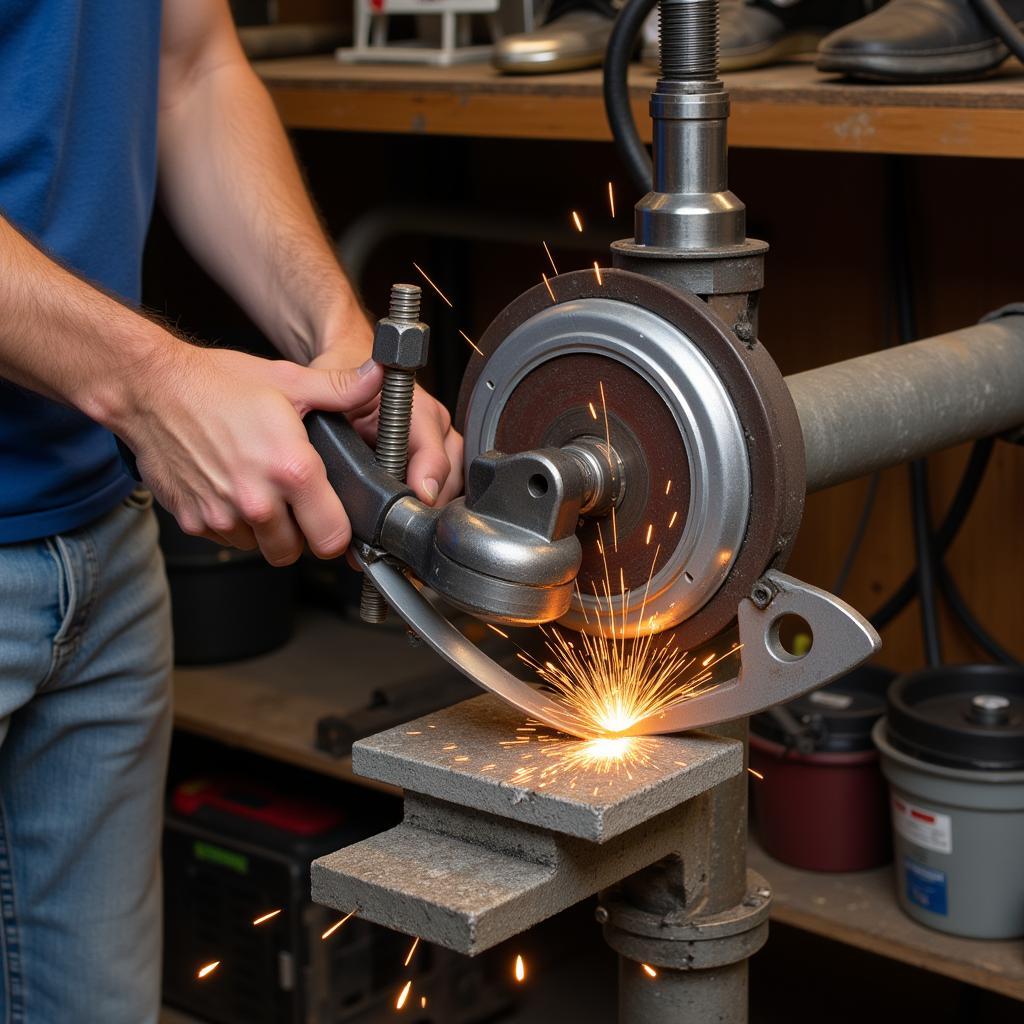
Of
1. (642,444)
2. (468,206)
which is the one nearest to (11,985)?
(642,444)

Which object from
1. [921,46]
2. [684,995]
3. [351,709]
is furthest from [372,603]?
[351,709]

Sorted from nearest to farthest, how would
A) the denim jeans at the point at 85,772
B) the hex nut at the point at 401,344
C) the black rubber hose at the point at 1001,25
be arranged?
the hex nut at the point at 401,344 < the denim jeans at the point at 85,772 < the black rubber hose at the point at 1001,25

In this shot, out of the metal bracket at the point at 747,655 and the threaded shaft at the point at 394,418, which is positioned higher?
the threaded shaft at the point at 394,418

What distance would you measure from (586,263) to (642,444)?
1.41 metres

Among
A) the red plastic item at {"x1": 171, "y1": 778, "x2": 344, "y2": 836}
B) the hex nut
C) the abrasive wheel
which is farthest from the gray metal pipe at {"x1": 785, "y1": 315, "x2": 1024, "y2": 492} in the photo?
the red plastic item at {"x1": 171, "y1": 778, "x2": 344, "y2": 836}

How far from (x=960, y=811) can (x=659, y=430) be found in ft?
2.85

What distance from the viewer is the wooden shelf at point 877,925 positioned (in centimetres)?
152

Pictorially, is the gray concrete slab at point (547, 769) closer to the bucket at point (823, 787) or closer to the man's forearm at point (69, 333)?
the man's forearm at point (69, 333)

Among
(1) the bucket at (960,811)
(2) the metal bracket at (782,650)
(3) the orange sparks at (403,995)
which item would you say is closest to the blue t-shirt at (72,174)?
(3) the orange sparks at (403,995)

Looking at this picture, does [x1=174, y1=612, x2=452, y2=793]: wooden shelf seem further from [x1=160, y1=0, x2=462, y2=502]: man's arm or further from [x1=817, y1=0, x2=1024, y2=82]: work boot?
[x1=817, y1=0, x2=1024, y2=82]: work boot

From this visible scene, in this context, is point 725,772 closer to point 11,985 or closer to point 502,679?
point 502,679

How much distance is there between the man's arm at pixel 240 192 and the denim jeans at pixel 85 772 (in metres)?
0.21

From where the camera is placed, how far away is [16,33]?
1146 mm

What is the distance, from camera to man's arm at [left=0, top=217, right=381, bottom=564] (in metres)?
0.85
